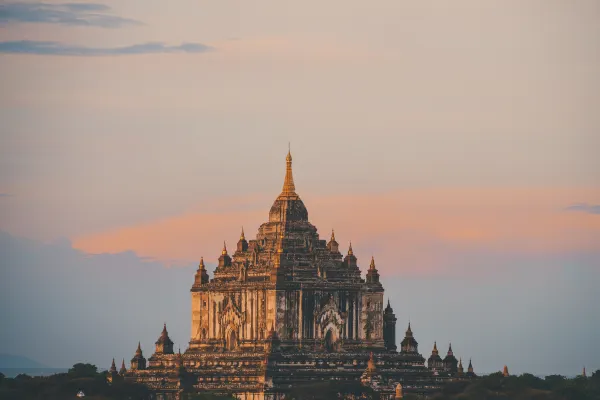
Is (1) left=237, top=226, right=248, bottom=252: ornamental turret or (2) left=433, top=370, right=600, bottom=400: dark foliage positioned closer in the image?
(2) left=433, top=370, right=600, bottom=400: dark foliage

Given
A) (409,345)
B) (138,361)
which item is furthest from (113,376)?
(409,345)

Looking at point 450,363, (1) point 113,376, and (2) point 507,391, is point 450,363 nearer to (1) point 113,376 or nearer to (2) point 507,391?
(2) point 507,391

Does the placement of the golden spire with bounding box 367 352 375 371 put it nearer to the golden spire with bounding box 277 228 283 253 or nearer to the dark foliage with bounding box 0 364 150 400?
the golden spire with bounding box 277 228 283 253

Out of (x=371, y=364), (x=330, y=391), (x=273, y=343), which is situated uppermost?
(x=273, y=343)

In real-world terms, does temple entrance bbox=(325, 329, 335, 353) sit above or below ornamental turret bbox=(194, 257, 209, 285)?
below

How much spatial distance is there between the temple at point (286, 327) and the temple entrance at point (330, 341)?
7 cm

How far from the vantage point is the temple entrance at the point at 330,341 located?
129 metres

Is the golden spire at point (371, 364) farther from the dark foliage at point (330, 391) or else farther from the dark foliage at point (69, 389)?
the dark foliage at point (69, 389)

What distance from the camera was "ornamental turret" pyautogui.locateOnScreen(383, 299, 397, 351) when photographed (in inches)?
5305

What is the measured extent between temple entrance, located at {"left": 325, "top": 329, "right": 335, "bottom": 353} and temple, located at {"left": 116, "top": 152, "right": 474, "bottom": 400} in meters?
0.07

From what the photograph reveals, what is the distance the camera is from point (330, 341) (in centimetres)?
12900

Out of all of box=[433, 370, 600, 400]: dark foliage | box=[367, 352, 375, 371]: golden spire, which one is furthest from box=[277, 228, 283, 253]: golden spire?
box=[433, 370, 600, 400]: dark foliage

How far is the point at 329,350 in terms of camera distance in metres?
129

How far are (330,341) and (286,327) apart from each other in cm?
342
